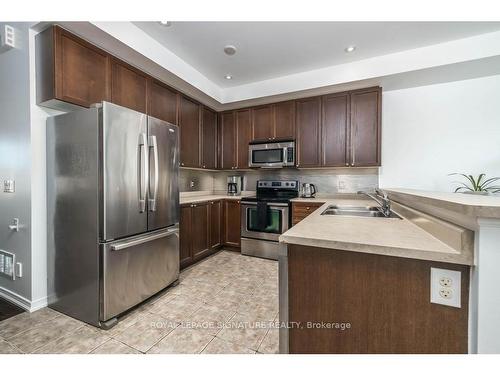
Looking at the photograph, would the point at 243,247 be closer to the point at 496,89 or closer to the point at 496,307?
Answer: the point at 496,307

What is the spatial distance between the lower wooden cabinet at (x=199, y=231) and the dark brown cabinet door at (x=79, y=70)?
1478mm

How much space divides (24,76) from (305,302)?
2831mm

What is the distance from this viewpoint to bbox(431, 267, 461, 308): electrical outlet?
0.72 m

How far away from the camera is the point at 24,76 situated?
6.00 feet

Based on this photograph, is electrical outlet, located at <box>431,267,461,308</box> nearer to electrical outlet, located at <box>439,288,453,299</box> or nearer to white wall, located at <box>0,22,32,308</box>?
electrical outlet, located at <box>439,288,453,299</box>

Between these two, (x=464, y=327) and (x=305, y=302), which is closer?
(x=464, y=327)

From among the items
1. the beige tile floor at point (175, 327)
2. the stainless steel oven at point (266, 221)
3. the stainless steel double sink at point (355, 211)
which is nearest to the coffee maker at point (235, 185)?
the stainless steel oven at point (266, 221)

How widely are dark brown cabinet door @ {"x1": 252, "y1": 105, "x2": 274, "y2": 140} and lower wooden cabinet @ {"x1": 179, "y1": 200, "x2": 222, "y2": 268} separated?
131cm

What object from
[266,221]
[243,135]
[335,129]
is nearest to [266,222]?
[266,221]

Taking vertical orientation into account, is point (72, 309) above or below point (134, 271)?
below

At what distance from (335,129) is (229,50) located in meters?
1.77

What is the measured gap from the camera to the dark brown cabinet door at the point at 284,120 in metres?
3.27

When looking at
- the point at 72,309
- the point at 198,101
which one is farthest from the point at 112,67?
the point at 72,309

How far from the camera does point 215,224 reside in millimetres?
3332
